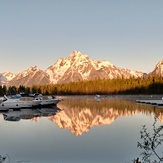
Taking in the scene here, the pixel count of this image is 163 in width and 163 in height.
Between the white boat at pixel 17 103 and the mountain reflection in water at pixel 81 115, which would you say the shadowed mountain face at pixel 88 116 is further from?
the white boat at pixel 17 103

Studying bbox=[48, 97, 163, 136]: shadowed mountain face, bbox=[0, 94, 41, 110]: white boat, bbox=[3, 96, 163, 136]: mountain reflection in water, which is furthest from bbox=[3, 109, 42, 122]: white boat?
bbox=[0, 94, 41, 110]: white boat

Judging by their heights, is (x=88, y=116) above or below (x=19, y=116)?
above

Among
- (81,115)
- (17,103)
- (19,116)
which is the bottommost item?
(19,116)

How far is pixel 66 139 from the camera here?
2588 centimetres

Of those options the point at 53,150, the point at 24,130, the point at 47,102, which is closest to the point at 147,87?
the point at 47,102

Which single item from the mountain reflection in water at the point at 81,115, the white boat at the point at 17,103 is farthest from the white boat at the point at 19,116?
the white boat at the point at 17,103

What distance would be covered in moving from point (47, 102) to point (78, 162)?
56.6 meters

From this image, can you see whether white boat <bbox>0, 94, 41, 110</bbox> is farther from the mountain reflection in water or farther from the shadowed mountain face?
the shadowed mountain face

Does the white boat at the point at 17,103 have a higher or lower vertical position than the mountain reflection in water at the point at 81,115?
higher

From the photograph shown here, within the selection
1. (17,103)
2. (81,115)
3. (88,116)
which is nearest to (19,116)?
(81,115)

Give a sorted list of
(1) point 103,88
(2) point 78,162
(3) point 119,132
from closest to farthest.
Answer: (2) point 78,162, (3) point 119,132, (1) point 103,88

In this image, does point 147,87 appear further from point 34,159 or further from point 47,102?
point 34,159

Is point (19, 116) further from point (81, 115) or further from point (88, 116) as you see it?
point (88, 116)

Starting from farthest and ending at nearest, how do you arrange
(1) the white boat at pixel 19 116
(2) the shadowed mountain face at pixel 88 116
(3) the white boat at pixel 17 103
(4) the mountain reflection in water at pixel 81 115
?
(3) the white boat at pixel 17 103, (1) the white boat at pixel 19 116, (4) the mountain reflection in water at pixel 81 115, (2) the shadowed mountain face at pixel 88 116
